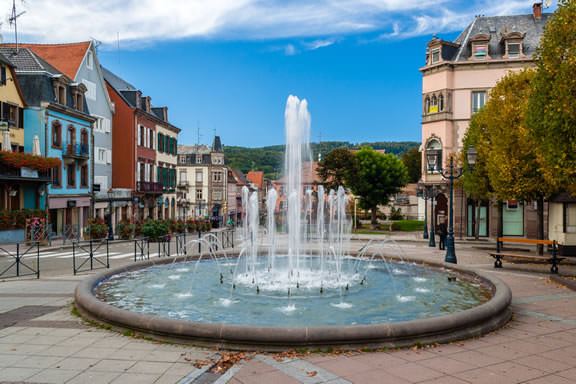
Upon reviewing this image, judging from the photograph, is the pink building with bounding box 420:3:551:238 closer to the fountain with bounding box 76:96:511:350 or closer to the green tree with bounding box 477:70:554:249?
the green tree with bounding box 477:70:554:249

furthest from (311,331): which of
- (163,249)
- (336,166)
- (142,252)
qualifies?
(336,166)

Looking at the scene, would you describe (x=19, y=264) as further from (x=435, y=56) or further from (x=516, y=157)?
(x=435, y=56)

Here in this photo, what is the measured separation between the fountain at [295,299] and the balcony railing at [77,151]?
24.7 metres

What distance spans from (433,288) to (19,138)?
3231 centimetres

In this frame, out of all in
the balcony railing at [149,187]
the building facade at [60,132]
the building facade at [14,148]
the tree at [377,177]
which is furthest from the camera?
the tree at [377,177]

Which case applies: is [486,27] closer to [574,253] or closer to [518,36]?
[518,36]

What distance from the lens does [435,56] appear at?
127 feet

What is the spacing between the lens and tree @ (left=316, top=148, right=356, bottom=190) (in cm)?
5106

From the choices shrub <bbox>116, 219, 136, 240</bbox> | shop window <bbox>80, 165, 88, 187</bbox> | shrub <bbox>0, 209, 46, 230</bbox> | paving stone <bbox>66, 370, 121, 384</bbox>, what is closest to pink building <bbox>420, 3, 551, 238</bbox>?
shrub <bbox>116, 219, 136, 240</bbox>

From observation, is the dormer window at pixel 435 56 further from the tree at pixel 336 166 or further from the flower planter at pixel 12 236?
the flower planter at pixel 12 236

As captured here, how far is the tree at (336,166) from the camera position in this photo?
168ft

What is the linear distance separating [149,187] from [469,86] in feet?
111

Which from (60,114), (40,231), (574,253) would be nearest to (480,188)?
(574,253)

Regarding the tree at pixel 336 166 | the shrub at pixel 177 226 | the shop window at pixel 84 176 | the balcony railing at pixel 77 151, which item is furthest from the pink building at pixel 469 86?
the shop window at pixel 84 176
